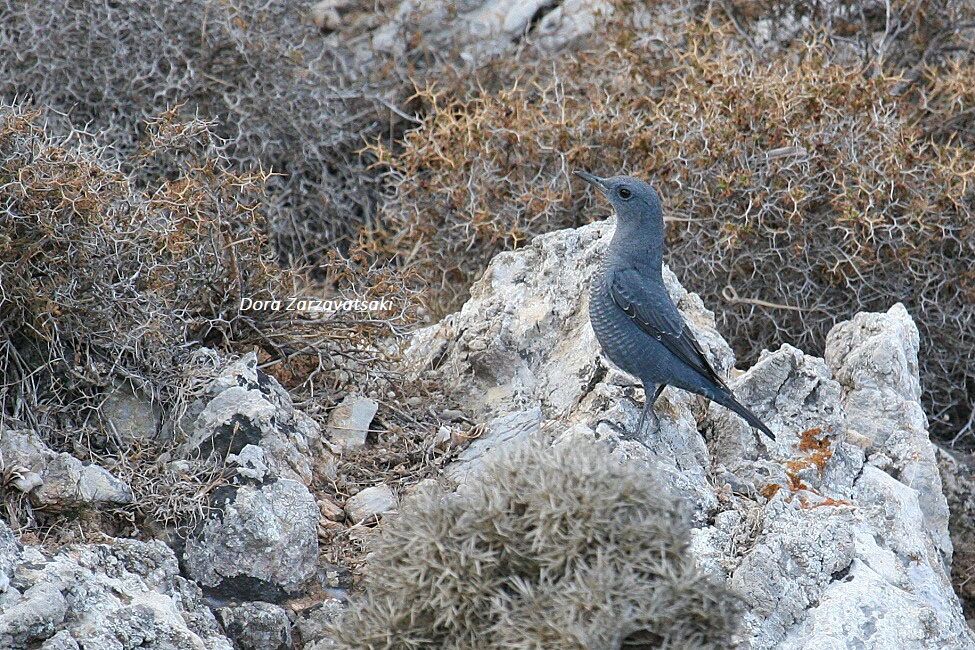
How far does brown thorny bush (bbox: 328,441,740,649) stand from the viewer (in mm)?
3131

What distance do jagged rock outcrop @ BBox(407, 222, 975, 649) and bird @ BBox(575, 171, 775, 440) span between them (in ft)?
0.65

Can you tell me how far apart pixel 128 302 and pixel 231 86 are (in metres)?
3.20

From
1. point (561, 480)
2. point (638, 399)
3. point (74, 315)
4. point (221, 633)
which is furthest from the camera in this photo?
point (638, 399)

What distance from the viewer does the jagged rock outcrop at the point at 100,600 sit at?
3438mm

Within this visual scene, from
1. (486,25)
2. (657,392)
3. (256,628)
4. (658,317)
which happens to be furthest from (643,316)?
(486,25)

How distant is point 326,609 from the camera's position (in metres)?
4.09

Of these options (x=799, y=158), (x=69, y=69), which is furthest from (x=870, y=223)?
(x=69, y=69)

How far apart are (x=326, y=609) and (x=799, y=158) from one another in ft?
12.4

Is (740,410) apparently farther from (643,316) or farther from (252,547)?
(252,547)

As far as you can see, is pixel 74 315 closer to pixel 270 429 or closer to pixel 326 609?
pixel 270 429

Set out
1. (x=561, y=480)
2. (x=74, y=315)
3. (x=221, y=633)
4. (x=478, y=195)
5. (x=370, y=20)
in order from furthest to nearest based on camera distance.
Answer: (x=370, y=20), (x=478, y=195), (x=74, y=315), (x=221, y=633), (x=561, y=480)

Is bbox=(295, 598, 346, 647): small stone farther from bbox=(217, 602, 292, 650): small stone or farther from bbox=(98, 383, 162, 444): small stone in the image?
bbox=(98, 383, 162, 444): small stone

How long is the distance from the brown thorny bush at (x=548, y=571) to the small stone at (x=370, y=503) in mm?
1243

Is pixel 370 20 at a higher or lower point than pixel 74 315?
lower
